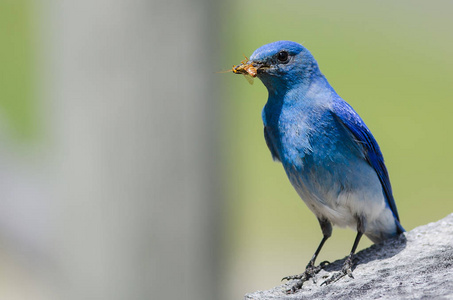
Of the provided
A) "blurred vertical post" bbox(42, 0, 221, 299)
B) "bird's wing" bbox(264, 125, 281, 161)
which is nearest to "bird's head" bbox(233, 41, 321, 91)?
"bird's wing" bbox(264, 125, 281, 161)

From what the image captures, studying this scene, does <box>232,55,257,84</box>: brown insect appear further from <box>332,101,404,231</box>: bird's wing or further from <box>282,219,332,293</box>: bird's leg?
<box>282,219,332,293</box>: bird's leg

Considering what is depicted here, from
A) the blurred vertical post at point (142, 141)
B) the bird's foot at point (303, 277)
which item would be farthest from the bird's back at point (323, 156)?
the blurred vertical post at point (142, 141)

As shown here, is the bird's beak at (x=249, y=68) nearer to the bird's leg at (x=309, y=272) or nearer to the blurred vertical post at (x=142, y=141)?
the blurred vertical post at (x=142, y=141)

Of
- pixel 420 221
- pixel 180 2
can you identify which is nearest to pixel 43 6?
pixel 180 2

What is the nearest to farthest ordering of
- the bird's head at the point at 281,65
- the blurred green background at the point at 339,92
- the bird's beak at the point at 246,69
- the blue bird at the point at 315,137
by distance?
the bird's beak at the point at 246,69 → the bird's head at the point at 281,65 → the blue bird at the point at 315,137 → the blurred green background at the point at 339,92

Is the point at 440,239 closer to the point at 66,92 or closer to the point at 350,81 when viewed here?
the point at 66,92

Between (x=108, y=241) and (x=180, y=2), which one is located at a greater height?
(x=180, y=2)

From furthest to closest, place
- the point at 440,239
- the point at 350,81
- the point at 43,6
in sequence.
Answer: the point at 350,81 → the point at 43,6 → the point at 440,239
